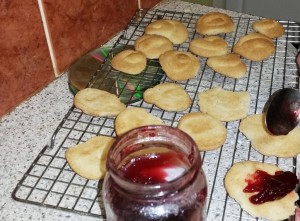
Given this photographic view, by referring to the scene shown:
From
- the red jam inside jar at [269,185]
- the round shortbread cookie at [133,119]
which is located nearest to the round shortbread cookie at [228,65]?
the round shortbread cookie at [133,119]

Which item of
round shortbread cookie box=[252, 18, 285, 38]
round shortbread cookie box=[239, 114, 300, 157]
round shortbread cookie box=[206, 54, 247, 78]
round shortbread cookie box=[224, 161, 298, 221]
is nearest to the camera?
round shortbread cookie box=[224, 161, 298, 221]

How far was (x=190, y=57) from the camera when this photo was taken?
1.21 metres

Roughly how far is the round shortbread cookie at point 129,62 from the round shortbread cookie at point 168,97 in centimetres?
10

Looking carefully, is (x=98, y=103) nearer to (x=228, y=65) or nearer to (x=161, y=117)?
(x=161, y=117)

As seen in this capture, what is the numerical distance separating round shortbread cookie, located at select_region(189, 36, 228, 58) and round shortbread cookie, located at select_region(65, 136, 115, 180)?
0.43 meters

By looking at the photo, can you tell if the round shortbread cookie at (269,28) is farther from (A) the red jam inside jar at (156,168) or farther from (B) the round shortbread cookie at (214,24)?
(A) the red jam inside jar at (156,168)

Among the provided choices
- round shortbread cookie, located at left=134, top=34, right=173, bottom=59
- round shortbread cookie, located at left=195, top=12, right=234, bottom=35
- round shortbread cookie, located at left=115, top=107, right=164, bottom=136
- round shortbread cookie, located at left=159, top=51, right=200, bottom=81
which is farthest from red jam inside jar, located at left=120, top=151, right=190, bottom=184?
round shortbread cookie, located at left=195, top=12, right=234, bottom=35

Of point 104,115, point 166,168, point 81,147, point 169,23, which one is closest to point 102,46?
point 169,23

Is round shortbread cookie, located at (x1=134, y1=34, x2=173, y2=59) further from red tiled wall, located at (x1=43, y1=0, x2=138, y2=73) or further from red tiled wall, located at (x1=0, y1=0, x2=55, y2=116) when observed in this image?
red tiled wall, located at (x1=0, y1=0, x2=55, y2=116)

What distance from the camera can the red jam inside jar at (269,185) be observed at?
0.81 metres

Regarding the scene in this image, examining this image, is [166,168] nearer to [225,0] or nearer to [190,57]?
[190,57]

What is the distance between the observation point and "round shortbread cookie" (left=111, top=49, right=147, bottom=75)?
1176 mm

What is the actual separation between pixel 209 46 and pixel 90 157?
1.73ft

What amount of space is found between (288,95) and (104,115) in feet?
1.37
